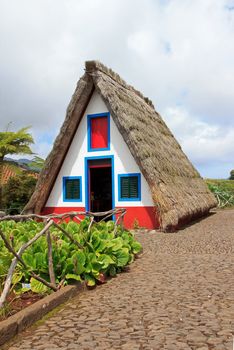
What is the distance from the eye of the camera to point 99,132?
13.1 m

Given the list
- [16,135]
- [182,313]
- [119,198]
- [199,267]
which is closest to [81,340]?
[182,313]

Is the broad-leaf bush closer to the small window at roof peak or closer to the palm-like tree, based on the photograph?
the small window at roof peak

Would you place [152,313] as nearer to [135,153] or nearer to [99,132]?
[135,153]

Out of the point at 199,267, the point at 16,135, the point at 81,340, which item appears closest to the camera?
the point at 81,340

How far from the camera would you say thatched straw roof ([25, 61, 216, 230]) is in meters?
11.0

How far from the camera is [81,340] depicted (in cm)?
345

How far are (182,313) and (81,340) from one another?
1.20 m

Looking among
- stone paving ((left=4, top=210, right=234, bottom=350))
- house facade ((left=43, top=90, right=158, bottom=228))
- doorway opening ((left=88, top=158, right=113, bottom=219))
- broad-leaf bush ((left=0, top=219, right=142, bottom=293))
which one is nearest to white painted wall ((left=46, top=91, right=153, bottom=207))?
house facade ((left=43, top=90, right=158, bottom=228))

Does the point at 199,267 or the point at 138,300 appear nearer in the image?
the point at 138,300

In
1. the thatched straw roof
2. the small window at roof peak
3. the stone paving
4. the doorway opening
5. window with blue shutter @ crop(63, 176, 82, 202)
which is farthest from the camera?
the doorway opening

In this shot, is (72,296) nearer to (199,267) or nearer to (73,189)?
(199,267)

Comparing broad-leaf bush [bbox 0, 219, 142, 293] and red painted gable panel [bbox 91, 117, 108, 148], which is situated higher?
red painted gable panel [bbox 91, 117, 108, 148]

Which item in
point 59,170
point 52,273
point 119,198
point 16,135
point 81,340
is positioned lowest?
point 81,340

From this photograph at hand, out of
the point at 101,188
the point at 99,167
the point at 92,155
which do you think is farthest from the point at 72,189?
the point at 101,188
